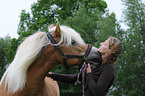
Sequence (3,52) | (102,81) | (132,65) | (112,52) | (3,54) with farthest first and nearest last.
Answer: (3,52)
(3,54)
(132,65)
(112,52)
(102,81)

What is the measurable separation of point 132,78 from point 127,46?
2.61m

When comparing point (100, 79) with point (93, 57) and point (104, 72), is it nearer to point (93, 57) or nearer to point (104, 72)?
point (104, 72)

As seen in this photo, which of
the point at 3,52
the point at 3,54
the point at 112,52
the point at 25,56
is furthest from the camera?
the point at 3,52

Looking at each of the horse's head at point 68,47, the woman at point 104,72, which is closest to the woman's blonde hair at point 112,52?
the woman at point 104,72

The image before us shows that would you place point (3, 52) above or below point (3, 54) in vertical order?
above

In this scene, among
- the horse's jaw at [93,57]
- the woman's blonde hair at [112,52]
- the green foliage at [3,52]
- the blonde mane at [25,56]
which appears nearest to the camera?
the blonde mane at [25,56]

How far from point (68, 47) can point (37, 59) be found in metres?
0.49

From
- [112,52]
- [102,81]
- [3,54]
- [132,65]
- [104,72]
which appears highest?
[112,52]

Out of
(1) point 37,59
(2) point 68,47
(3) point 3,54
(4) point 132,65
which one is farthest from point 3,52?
(2) point 68,47

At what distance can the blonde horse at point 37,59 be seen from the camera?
2.59 meters

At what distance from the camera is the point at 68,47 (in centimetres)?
268

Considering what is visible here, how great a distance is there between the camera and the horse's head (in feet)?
8.71

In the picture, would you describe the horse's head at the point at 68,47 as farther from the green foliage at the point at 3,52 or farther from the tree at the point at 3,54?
the green foliage at the point at 3,52

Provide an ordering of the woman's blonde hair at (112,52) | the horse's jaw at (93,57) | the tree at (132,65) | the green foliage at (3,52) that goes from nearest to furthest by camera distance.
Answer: the horse's jaw at (93,57) < the woman's blonde hair at (112,52) < the tree at (132,65) < the green foliage at (3,52)
